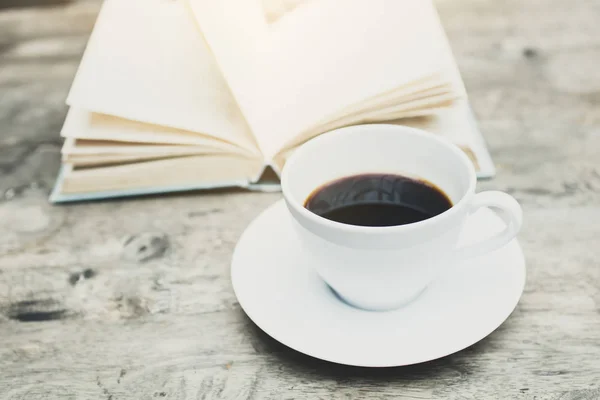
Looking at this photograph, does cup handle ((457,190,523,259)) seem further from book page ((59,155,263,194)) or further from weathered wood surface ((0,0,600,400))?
book page ((59,155,263,194))

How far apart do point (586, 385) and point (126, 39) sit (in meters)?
0.64

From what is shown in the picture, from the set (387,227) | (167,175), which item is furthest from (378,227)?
(167,175)

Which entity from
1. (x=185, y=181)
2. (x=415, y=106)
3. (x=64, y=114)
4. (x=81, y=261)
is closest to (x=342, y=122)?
(x=415, y=106)

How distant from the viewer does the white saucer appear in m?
0.45

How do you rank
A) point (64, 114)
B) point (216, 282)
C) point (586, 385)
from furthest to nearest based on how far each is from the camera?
point (64, 114)
point (216, 282)
point (586, 385)

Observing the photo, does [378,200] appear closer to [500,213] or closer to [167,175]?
[500,213]

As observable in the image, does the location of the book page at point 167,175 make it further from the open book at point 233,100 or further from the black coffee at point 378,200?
the black coffee at point 378,200

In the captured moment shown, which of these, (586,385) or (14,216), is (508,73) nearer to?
(586,385)

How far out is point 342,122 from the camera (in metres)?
0.67

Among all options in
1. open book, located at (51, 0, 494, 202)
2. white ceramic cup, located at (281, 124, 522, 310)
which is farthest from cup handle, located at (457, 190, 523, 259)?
open book, located at (51, 0, 494, 202)

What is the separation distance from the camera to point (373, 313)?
490mm

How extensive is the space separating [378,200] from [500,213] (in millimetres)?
102

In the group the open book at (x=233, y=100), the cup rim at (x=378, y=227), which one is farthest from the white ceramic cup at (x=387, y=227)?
the open book at (x=233, y=100)

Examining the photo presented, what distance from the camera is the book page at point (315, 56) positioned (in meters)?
0.67
